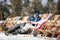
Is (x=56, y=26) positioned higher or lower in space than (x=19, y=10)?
lower

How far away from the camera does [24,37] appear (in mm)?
1634

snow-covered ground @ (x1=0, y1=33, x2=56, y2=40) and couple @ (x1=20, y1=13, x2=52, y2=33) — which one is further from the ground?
couple @ (x1=20, y1=13, x2=52, y2=33)

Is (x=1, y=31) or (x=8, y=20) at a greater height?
(x=8, y=20)

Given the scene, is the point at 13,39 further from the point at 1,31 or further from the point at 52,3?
the point at 52,3

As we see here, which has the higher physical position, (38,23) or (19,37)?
(38,23)

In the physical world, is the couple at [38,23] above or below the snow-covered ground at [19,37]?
above

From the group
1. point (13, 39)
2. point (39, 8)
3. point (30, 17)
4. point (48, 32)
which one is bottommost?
point (13, 39)

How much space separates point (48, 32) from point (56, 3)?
0.33 metres

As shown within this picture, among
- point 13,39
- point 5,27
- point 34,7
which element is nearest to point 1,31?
point 5,27

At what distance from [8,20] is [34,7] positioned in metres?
0.35

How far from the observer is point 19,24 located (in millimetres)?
1683

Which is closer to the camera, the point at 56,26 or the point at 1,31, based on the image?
A: the point at 56,26

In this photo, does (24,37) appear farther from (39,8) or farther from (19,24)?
(39,8)

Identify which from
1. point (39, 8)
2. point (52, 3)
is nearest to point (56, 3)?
point (52, 3)
